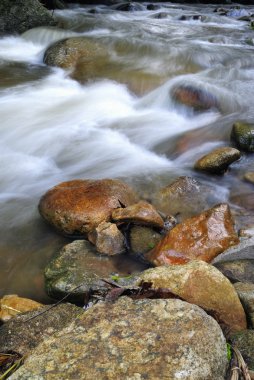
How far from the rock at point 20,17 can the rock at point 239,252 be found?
38.1 feet

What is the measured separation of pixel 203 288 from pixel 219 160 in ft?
10.9

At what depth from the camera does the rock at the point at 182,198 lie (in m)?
4.93

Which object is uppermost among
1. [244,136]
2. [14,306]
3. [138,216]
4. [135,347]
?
[135,347]

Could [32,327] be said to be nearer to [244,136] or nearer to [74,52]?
[244,136]

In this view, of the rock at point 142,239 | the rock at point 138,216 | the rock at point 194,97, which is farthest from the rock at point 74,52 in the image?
the rock at point 142,239

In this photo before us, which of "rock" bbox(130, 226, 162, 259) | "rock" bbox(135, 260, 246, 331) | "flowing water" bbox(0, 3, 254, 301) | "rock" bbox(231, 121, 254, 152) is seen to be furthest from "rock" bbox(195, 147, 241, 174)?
"rock" bbox(135, 260, 246, 331)

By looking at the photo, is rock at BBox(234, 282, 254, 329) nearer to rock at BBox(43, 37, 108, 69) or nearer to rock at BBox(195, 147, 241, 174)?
rock at BBox(195, 147, 241, 174)

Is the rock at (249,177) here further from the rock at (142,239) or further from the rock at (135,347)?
the rock at (135,347)

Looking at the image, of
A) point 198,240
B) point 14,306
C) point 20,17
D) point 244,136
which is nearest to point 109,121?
point 244,136

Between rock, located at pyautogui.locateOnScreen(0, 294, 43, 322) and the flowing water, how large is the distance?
30cm

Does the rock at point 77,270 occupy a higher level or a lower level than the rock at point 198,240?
lower

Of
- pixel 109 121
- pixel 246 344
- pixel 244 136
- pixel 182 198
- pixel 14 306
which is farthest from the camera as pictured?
pixel 109 121

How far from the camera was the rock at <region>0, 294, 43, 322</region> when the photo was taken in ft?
10.7

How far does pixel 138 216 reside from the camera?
4336 mm
